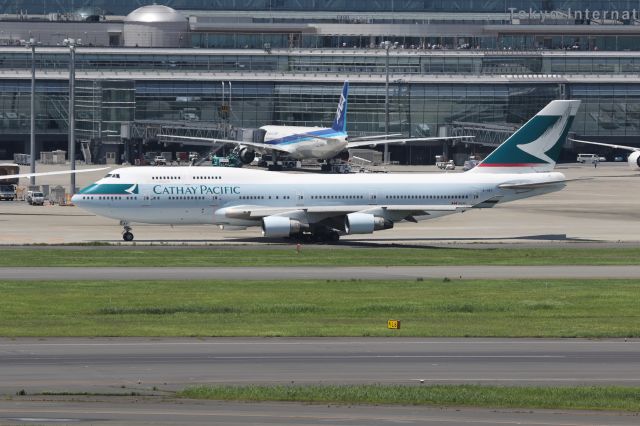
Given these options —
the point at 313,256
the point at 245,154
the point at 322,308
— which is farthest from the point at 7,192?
the point at 322,308

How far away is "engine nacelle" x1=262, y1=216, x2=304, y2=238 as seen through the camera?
7988 cm

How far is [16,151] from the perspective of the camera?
191625mm

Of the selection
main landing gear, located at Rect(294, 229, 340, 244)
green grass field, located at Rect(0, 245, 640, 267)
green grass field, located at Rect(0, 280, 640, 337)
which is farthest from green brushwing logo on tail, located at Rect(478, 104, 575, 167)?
green grass field, located at Rect(0, 280, 640, 337)

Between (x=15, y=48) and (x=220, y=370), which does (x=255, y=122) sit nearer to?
(x=15, y=48)

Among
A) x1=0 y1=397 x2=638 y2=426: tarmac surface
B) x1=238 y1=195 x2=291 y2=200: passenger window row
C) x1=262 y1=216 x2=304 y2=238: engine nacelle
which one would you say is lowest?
x1=0 y1=397 x2=638 y2=426: tarmac surface

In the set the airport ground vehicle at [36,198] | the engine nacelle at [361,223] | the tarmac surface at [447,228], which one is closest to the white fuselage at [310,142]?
the tarmac surface at [447,228]

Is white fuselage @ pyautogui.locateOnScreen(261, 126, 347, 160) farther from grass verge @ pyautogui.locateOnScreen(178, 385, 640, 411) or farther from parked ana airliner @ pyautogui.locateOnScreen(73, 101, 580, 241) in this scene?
grass verge @ pyautogui.locateOnScreen(178, 385, 640, 411)

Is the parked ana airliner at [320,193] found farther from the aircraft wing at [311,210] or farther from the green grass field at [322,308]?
the green grass field at [322,308]

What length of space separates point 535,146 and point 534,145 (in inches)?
3.4

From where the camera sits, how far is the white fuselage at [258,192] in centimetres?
8056

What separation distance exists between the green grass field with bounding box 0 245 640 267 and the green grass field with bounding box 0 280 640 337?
29.4ft

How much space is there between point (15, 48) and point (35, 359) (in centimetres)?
15916

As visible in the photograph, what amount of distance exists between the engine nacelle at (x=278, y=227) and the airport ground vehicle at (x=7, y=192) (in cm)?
4025

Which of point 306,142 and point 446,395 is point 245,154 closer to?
point 306,142
